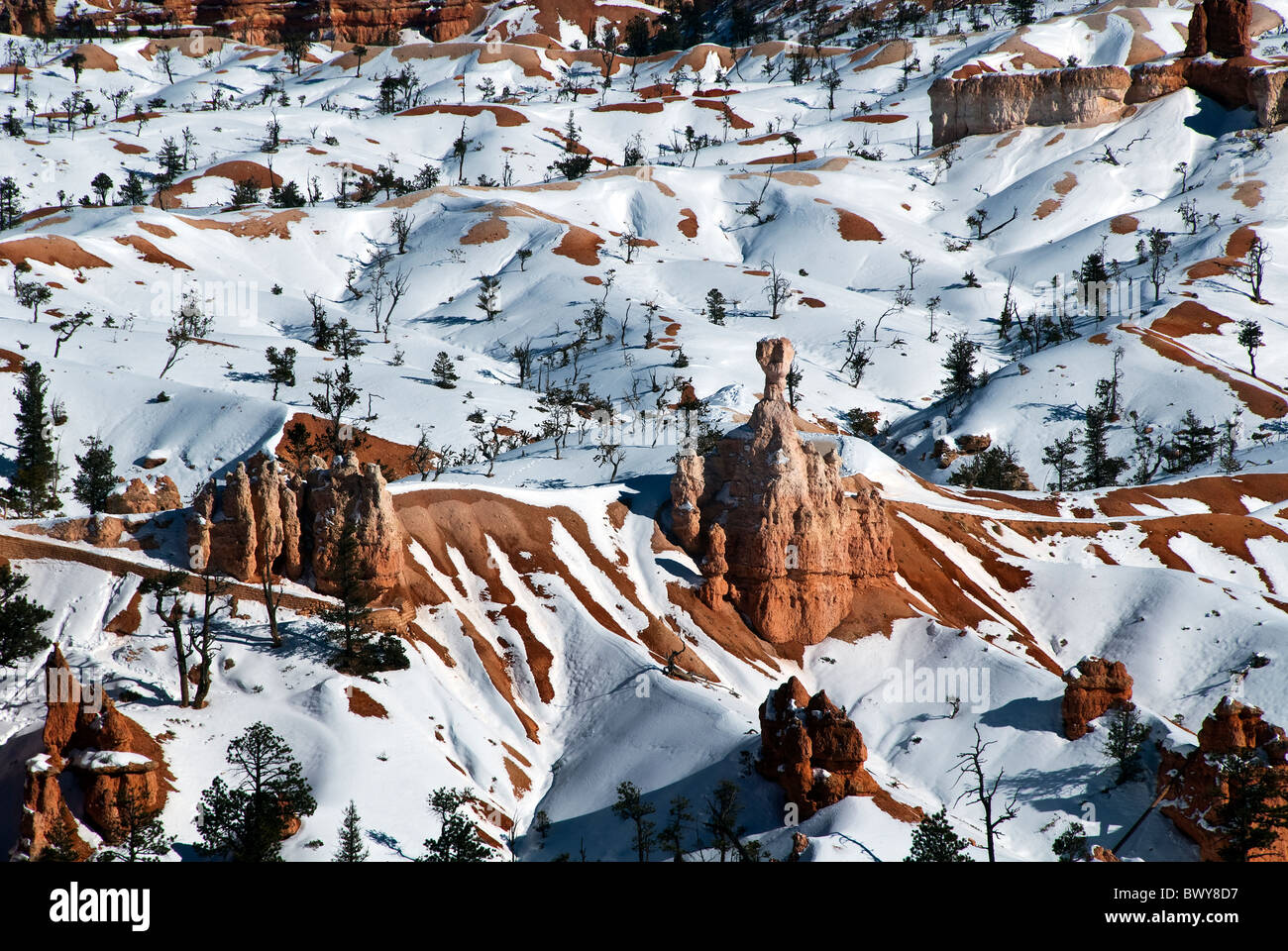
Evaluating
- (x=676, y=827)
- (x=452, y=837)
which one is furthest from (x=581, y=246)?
(x=452, y=837)

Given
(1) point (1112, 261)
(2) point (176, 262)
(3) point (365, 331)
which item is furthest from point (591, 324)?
(1) point (1112, 261)

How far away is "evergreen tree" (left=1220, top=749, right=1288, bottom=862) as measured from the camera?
166ft

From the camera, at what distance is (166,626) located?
191ft

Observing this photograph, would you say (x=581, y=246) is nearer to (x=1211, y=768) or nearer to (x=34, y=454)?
(x=34, y=454)

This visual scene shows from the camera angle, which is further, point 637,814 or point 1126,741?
point 1126,741

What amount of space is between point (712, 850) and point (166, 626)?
28066 mm

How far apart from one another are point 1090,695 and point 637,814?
27752 millimetres

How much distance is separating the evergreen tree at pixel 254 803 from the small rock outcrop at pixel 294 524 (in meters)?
14.0

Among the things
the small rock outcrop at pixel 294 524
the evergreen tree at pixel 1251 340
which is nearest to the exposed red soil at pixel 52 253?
the small rock outcrop at pixel 294 524

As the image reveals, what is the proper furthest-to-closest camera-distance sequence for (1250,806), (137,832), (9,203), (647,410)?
(9,203)
(647,410)
(1250,806)
(137,832)

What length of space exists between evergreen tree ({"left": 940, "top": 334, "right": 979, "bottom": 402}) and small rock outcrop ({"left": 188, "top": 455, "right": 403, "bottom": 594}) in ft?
246

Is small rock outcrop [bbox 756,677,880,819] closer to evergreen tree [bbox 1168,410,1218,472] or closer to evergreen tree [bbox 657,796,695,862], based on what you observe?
evergreen tree [bbox 657,796,695,862]

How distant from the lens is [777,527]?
77.5 m

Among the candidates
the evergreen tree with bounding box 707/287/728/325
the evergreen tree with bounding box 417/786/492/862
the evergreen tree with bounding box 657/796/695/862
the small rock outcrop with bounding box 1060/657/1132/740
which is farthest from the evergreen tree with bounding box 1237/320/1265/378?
the evergreen tree with bounding box 417/786/492/862
